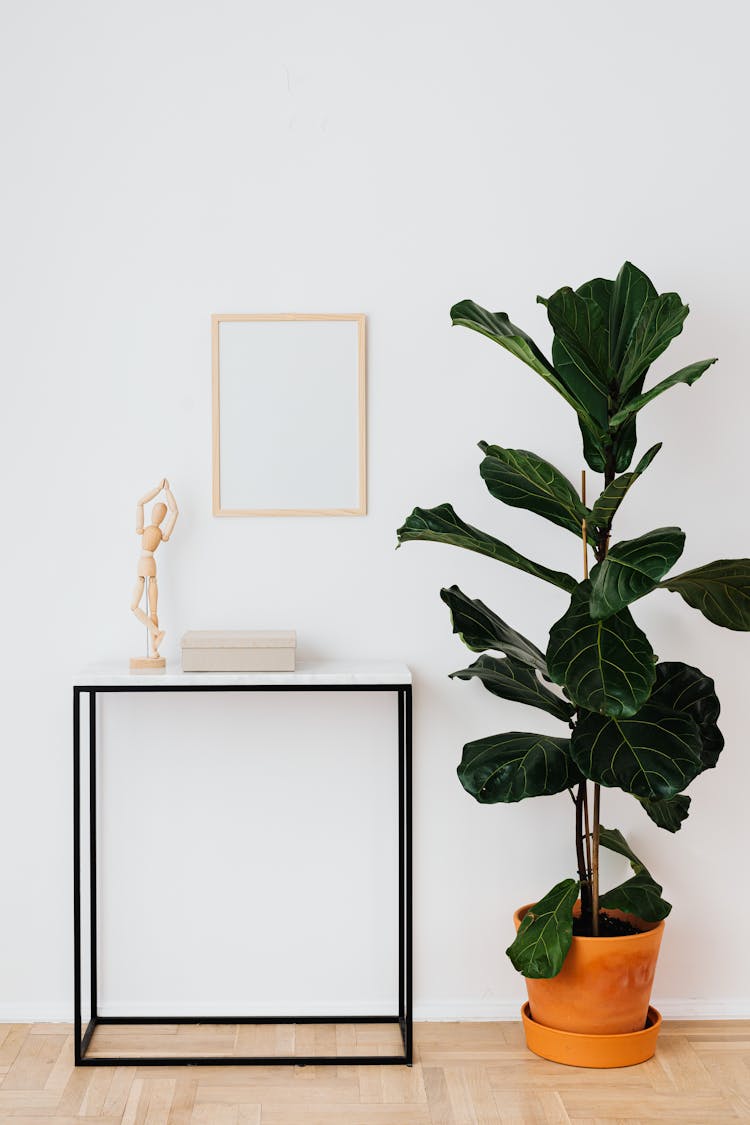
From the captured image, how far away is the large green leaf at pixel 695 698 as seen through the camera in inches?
92.5

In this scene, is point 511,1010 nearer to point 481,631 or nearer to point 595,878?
point 595,878

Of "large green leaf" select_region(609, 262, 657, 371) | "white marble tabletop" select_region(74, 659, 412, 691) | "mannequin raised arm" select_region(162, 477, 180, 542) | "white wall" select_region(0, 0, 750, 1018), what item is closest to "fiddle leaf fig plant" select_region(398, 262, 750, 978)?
"large green leaf" select_region(609, 262, 657, 371)

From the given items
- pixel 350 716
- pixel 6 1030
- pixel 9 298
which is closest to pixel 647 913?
pixel 350 716

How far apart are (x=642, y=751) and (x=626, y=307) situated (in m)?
0.92

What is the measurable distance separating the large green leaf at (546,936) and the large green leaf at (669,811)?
0.75ft

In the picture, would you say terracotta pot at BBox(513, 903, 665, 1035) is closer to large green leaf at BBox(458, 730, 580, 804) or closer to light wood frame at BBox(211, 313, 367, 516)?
large green leaf at BBox(458, 730, 580, 804)

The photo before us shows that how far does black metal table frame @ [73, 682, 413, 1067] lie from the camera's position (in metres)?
2.35

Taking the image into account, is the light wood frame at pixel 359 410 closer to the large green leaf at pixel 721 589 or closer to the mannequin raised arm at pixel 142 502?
the mannequin raised arm at pixel 142 502

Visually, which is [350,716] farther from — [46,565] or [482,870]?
[46,565]

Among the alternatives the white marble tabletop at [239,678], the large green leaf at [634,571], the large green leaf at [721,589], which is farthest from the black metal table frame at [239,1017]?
the large green leaf at [721,589]

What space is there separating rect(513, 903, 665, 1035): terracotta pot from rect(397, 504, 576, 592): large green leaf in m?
0.79

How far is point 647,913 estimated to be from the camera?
240 cm

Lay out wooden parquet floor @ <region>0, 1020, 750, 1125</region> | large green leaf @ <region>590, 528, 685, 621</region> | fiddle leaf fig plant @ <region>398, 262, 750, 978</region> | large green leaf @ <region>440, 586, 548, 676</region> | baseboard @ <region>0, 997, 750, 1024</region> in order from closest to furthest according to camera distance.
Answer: large green leaf @ <region>590, 528, 685, 621</region> < fiddle leaf fig plant @ <region>398, 262, 750, 978</region> < wooden parquet floor @ <region>0, 1020, 750, 1125</region> < large green leaf @ <region>440, 586, 548, 676</region> < baseboard @ <region>0, 997, 750, 1024</region>

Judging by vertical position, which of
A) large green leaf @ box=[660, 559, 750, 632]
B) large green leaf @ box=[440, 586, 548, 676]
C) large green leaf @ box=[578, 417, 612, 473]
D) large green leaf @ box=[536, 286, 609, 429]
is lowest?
large green leaf @ box=[440, 586, 548, 676]
